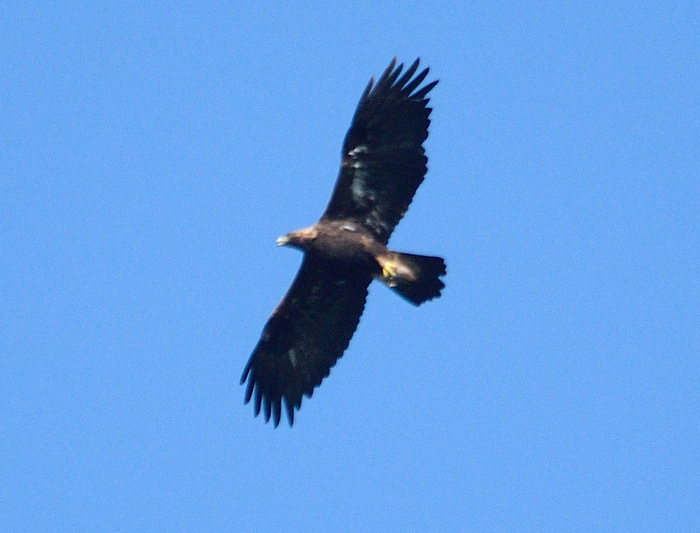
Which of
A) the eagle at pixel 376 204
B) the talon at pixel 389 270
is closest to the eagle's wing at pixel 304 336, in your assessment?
the eagle at pixel 376 204

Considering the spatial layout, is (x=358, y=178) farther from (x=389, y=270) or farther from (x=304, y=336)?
(x=304, y=336)

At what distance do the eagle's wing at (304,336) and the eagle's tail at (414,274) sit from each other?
61cm

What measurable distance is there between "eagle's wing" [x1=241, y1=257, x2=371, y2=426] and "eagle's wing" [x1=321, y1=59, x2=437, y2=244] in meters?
0.86

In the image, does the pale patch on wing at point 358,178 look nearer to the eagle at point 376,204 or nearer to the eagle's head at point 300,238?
the eagle at point 376,204

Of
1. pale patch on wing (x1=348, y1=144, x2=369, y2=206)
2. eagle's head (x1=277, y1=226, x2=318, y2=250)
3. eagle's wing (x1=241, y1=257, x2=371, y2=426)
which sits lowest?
eagle's wing (x1=241, y1=257, x2=371, y2=426)

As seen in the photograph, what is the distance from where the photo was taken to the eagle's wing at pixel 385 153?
48.4 feet

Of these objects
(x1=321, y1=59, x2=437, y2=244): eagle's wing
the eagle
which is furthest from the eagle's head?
(x1=321, y1=59, x2=437, y2=244): eagle's wing

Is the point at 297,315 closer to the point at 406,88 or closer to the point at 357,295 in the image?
the point at 357,295

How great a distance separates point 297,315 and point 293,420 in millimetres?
1327

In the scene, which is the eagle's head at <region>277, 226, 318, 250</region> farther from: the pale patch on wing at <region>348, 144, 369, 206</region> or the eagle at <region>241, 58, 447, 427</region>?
the pale patch on wing at <region>348, 144, 369, 206</region>

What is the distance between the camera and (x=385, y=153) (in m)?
14.8

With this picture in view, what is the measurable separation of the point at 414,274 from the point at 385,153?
140 centimetres

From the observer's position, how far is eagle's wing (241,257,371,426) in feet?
51.6

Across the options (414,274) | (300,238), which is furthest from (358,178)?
(414,274)
